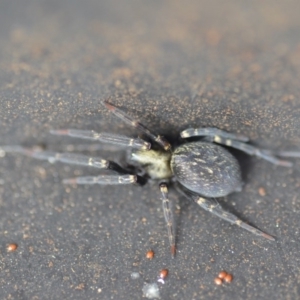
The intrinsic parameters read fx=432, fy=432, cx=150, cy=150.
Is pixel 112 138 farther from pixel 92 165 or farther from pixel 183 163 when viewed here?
pixel 183 163

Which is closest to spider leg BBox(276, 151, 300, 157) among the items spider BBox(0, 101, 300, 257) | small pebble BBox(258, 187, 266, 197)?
spider BBox(0, 101, 300, 257)

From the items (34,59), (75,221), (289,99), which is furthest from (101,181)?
(289,99)

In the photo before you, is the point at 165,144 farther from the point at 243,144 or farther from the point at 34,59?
the point at 34,59

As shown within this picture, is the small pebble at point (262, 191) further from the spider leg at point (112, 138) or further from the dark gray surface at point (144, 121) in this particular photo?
the spider leg at point (112, 138)

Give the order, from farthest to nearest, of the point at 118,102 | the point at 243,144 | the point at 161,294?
the point at 243,144 < the point at 118,102 < the point at 161,294

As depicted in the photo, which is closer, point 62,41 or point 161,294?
point 161,294

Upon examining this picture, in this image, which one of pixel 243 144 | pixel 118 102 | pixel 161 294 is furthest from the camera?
pixel 243 144
